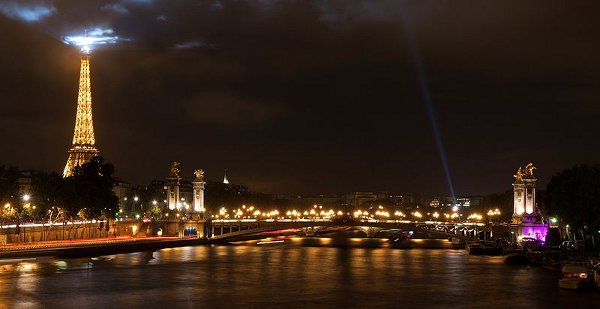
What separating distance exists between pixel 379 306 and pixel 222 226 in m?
74.5

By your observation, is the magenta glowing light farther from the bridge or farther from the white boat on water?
the white boat on water

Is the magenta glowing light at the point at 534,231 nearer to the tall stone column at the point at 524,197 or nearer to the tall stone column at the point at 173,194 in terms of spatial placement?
the tall stone column at the point at 524,197

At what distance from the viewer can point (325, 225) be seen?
121125 mm

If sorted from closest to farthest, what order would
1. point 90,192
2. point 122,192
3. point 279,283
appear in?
point 279,283 < point 90,192 < point 122,192

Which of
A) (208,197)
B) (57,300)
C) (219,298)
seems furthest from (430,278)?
(208,197)

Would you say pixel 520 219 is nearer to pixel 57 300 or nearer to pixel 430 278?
pixel 430 278

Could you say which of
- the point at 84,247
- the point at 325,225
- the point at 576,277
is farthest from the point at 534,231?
the point at 576,277

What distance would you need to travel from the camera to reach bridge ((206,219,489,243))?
11194 centimetres

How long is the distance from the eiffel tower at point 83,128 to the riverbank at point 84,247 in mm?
20782

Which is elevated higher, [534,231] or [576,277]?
[534,231]

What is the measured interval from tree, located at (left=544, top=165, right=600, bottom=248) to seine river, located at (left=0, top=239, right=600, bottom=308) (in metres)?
7.73

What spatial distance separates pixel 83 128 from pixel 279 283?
66.0m

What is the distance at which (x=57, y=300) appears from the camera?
5116 cm

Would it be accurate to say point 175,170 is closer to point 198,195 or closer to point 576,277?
point 198,195
